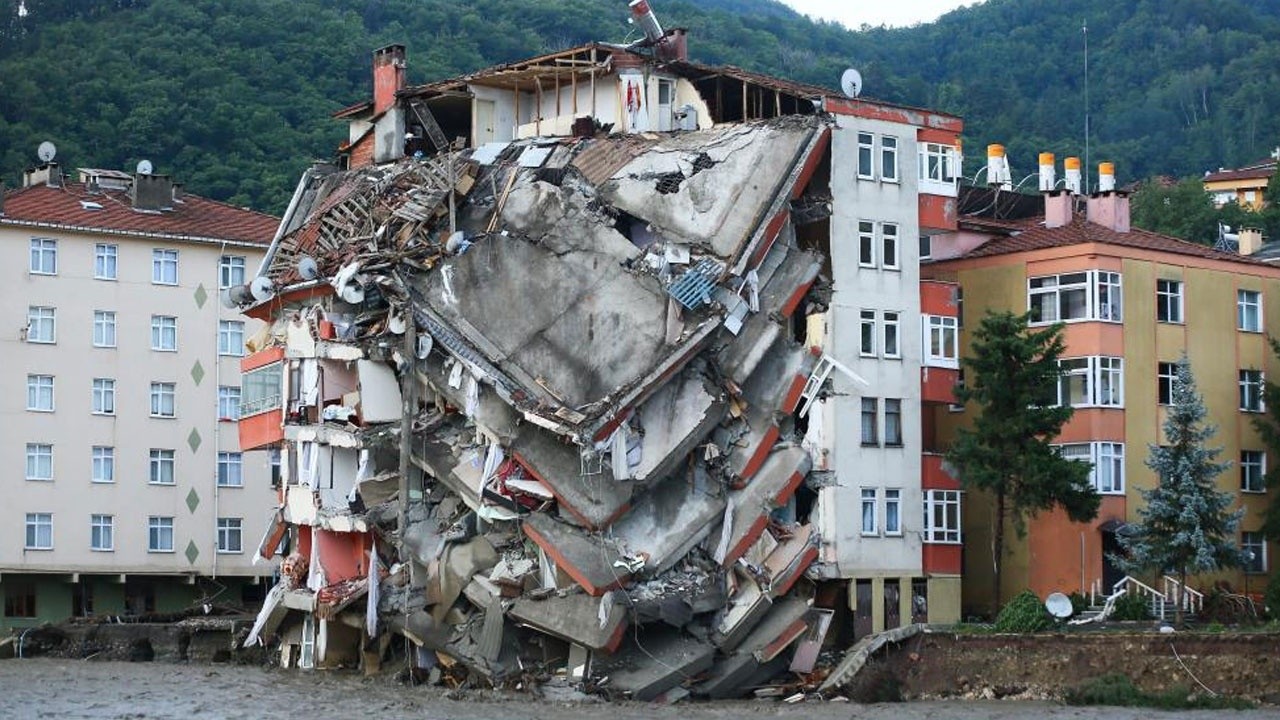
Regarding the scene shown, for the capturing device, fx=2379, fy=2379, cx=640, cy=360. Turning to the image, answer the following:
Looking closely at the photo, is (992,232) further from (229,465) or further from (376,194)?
(229,465)

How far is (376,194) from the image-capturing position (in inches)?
2714

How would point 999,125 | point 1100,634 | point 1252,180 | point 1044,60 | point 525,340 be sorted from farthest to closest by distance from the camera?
1. point 1044,60
2. point 999,125
3. point 1252,180
4. point 525,340
5. point 1100,634

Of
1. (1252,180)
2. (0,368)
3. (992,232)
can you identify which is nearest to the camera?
(992,232)

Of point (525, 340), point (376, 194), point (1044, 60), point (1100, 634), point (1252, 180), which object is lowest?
point (1100, 634)

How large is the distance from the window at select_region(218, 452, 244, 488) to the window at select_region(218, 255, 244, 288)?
6.26 m

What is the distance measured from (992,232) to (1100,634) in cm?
1942

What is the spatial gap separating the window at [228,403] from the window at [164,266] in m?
4.35

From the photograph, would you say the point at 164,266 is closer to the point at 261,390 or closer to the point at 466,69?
the point at 261,390

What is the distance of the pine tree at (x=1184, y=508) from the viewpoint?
6419 centimetres

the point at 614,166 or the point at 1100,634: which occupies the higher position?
the point at 614,166

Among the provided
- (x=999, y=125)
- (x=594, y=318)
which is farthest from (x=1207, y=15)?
(x=594, y=318)

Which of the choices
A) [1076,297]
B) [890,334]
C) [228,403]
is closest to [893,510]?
[890,334]

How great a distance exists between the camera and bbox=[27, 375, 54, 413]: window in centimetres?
8356

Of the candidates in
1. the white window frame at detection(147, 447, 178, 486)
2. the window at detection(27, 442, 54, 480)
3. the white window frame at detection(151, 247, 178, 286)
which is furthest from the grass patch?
the white window frame at detection(151, 247, 178, 286)
